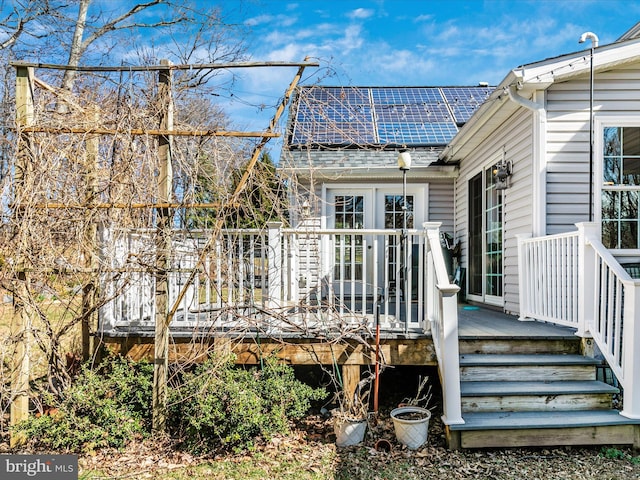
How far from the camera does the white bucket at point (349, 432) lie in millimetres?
3568

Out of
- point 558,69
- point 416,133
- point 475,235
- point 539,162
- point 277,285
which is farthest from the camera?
point 416,133

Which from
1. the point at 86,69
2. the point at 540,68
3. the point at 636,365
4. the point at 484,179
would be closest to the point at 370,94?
the point at 484,179

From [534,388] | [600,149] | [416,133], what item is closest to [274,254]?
[534,388]

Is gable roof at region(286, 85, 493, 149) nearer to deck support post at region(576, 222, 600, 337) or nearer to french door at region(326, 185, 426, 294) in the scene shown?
french door at region(326, 185, 426, 294)

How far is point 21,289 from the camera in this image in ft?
11.9

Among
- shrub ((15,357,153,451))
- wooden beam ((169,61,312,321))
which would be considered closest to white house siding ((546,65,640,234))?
wooden beam ((169,61,312,321))

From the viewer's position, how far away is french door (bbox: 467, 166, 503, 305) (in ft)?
20.4

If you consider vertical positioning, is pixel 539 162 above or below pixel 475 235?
above

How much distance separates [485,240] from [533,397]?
340 cm

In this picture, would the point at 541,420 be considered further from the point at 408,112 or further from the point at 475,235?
the point at 408,112

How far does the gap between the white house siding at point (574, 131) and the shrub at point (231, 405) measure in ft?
11.1

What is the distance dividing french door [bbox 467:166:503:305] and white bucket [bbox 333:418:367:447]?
327 centimetres

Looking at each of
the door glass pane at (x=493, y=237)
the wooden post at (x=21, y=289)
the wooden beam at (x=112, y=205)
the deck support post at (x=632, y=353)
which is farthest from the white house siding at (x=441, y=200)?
the wooden post at (x=21, y=289)

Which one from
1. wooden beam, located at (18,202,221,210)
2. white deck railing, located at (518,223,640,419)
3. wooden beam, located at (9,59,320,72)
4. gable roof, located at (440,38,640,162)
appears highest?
gable roof, located at (440,38,640,162)
